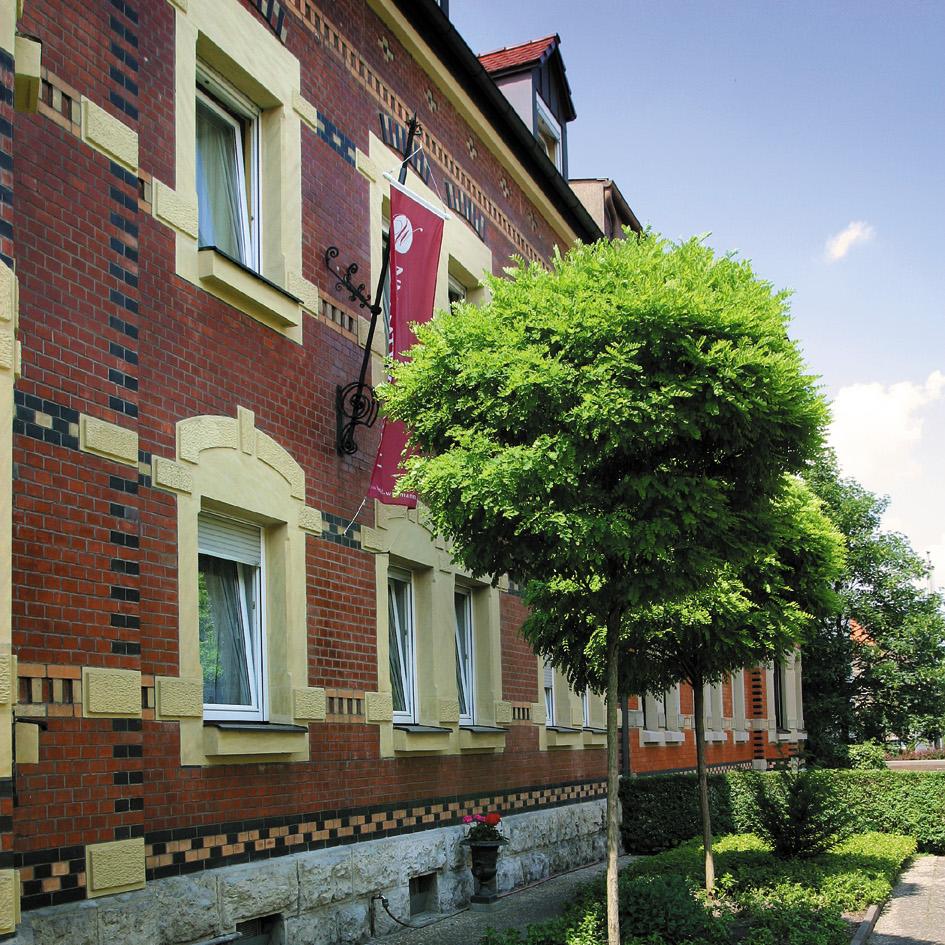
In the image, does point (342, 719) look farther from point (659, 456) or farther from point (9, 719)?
point (9, 719)

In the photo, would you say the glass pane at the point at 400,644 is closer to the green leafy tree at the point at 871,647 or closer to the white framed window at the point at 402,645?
the white framed window at the point at 402,645

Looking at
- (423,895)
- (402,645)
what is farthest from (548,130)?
(423,895)

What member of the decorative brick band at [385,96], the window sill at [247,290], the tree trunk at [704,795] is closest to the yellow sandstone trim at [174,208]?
the window sill at [247,290]

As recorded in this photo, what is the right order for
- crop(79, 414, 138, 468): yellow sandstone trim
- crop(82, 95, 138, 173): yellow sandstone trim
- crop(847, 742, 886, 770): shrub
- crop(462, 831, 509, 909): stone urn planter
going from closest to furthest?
1. crop(79, 414, 138, 468): yellow sandstone trim
2. crop(82, 95, 138, 173): yellow sandstone trim
3. crop(462, 831, 509, 909): stone urn planter
4. crop(847, 742, 886, 770): shrub

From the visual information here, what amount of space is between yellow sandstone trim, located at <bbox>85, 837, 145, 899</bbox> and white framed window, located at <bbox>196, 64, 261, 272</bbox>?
4532mm

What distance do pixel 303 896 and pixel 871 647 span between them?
91.1 feet

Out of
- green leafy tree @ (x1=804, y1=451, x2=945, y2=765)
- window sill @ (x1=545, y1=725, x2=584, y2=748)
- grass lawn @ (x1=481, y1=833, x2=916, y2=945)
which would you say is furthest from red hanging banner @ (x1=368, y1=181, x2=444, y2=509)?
green leafy tree @ (x1=804, y1=451, x2=945, y2=765)

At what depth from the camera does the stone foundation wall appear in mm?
6926

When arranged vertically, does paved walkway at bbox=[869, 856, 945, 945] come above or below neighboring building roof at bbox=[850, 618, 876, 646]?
below

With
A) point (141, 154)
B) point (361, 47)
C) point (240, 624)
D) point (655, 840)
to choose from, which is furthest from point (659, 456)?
point (655, 840)

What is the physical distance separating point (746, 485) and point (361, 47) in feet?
20.1

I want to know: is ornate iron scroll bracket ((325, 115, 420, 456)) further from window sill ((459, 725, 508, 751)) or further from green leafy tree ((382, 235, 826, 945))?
window sill ((459, 725, 508, 751))

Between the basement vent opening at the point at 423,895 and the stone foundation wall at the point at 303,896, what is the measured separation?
5 centimetres

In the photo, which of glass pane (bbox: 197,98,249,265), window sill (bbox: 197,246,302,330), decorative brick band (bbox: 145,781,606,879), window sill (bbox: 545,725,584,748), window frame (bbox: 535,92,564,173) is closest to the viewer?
decorative brick band (bbox: 145,781,606,879)
